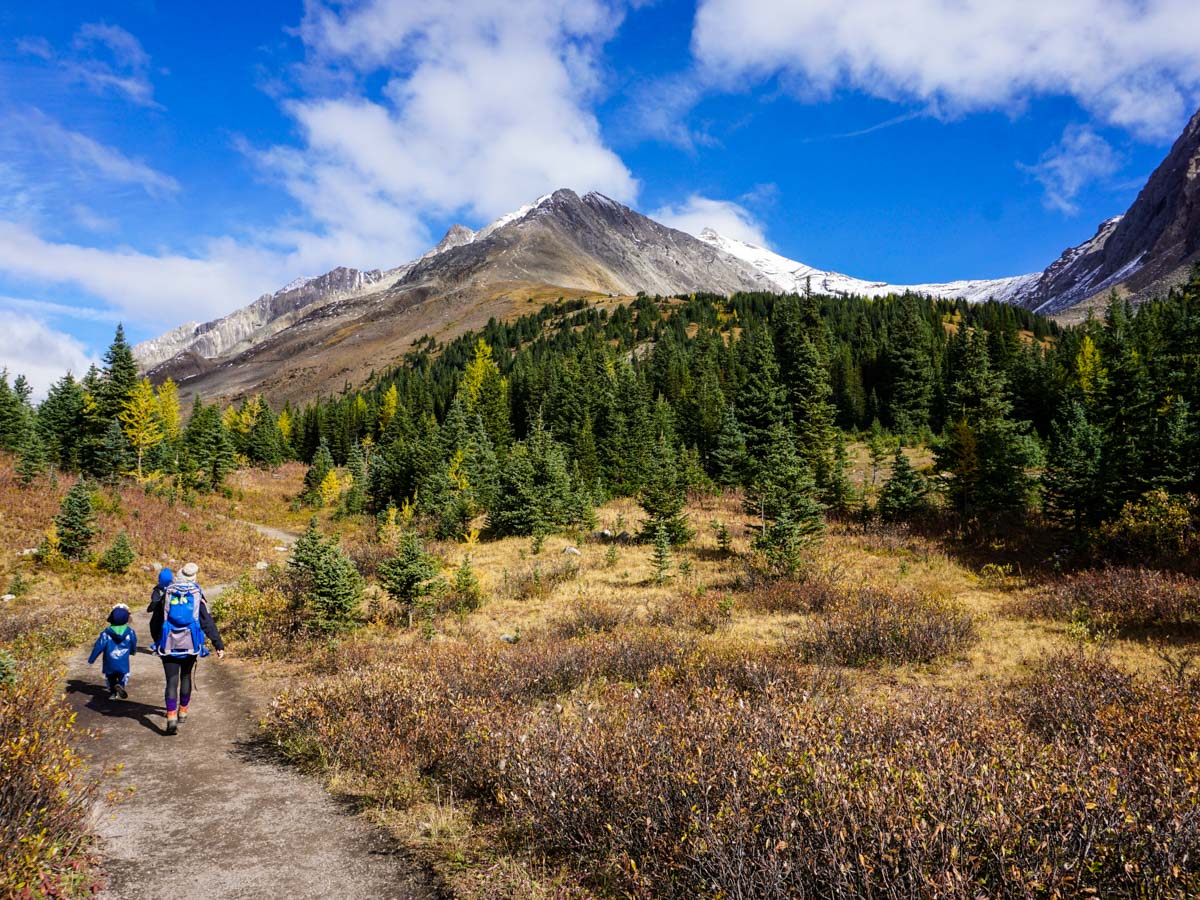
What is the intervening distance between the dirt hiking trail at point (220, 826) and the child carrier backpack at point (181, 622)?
1.28 meters

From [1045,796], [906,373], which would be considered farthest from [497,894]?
[906,373]

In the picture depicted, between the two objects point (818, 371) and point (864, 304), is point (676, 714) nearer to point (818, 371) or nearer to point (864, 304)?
point (818, 371)

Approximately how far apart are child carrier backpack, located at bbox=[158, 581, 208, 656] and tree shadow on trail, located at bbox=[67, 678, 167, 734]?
4.20ft

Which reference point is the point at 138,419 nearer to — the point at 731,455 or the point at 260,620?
the point at 260,620

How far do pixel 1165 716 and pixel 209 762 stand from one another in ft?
39.7

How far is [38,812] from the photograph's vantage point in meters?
4.66

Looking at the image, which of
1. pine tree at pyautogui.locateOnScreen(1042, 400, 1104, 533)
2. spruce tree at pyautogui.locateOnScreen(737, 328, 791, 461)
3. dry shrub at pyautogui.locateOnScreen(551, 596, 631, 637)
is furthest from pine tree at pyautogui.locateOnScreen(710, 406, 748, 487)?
dry shrub at pyautogui.locateOnScreen(551, 596, 631, 637)

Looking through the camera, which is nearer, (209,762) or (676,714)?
(676,714)

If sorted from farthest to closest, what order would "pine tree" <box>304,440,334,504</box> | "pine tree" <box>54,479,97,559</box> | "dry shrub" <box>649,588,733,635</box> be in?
1. "pine tree" <box>304,440,334,504</box>
2. "pine tree" <box>54,479,97,559</box>
3. "dry shrub" <box>649,588,733,635</box>

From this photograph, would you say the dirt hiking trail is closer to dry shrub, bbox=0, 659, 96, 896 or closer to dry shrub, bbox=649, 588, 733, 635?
dry shrub, bbox=0, 659, 96, 896

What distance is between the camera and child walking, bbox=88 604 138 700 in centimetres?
1002

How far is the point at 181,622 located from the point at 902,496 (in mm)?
28026

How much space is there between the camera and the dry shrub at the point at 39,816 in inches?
163

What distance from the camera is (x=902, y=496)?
90.4 feet
